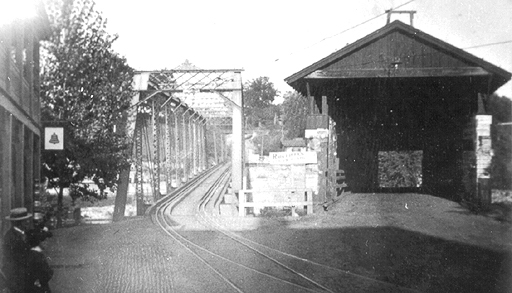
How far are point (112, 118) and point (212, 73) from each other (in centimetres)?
741

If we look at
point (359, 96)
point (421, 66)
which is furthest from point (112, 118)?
point (421, 66)

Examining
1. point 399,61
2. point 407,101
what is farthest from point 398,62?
point 407,101

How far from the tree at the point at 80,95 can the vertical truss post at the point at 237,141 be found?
702 cm

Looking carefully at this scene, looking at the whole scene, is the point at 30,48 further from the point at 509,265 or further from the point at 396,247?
the point at 509,265

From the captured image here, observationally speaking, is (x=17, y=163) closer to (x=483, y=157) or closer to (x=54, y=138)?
(x=54, y=138)

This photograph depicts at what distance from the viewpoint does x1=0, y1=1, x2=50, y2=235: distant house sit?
26.6 ft

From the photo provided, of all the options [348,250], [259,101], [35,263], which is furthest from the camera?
[259,101]

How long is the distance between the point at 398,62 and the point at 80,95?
9571mm

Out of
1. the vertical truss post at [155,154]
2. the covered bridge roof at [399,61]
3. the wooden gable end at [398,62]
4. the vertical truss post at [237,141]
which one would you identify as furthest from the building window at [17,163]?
the vertical truss post at [155,154]

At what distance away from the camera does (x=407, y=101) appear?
15.9m

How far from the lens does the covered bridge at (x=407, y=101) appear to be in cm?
1284

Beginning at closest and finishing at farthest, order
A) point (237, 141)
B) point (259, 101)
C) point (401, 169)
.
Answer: point (401, 169) → point (237, 141) → point (259, 101)

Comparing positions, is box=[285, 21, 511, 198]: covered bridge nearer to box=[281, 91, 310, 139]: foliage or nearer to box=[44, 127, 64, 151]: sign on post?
box=[44, 127, 64, 151]: sign on post

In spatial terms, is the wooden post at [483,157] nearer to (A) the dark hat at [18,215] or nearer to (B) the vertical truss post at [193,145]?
(A) the dark hat at [18,215]
